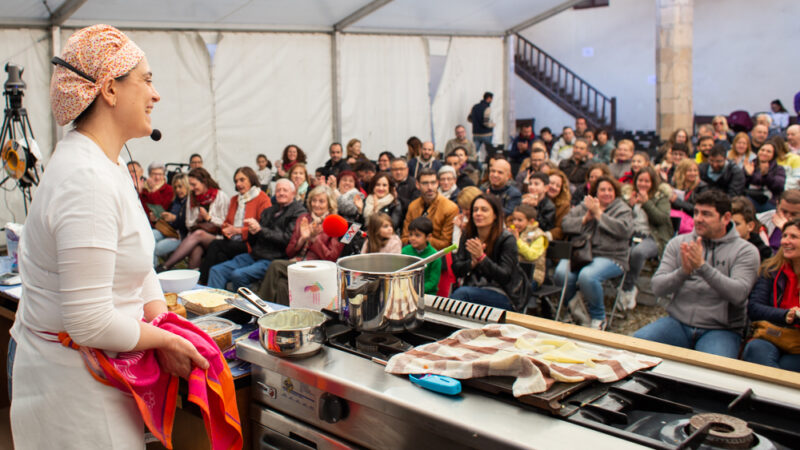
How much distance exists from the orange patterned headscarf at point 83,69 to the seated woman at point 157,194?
17.1 ft

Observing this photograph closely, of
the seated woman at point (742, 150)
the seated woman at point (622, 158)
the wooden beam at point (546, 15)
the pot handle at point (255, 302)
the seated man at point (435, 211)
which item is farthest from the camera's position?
the wooden beam at point (546, 15)

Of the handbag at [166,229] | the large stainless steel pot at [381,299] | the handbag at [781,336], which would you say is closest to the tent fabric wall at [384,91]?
the handbag at [166,229]

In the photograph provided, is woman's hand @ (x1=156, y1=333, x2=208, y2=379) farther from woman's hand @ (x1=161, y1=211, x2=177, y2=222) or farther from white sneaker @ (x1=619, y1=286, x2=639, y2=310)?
woman's hand @ (x1=161, y1=211, x2=177, y2=222)

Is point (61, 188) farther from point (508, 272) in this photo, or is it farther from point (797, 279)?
point (797, 279)

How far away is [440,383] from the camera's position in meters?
1.27

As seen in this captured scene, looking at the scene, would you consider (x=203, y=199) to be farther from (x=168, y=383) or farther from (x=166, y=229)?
(x=168, y=383)

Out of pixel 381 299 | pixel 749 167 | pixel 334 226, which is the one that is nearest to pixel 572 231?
Result: pixel 749 167

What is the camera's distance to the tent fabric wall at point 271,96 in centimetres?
826

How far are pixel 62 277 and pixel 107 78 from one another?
0.43 meters

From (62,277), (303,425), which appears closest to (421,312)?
(303,425)

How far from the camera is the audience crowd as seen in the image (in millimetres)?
2887

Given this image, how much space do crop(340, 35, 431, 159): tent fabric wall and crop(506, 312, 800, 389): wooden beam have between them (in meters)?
7.79

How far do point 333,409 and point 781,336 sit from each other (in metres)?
2.28

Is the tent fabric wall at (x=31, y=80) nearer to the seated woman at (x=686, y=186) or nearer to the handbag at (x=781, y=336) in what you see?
the seated woman at (x=686, y=186)
